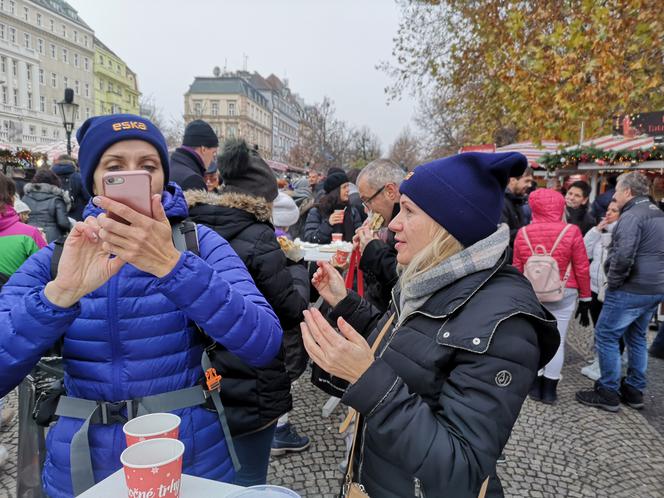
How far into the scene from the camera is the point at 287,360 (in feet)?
10.6

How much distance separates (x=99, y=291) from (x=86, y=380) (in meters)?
0.30

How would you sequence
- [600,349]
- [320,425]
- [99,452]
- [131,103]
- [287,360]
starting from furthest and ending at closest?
[131,103], [600,349], [320,425], [287,360], [99,452]

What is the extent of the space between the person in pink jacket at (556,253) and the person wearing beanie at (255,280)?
2810 millimetres

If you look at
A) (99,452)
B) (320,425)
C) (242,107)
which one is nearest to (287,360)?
(320,425)

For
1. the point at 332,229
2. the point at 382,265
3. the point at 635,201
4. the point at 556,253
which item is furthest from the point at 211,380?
the point at 635,201

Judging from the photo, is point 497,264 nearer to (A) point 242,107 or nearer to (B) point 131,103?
(A) point 242,107

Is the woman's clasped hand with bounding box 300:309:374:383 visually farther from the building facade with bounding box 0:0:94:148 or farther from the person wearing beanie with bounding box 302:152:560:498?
the building facade with bounding box 0:0:94:148

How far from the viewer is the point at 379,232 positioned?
3508 millimetres

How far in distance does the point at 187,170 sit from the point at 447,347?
11.1 feet

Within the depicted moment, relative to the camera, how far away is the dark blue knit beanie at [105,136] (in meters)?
1.57

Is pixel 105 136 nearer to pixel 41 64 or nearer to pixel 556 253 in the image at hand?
pixel 556 253

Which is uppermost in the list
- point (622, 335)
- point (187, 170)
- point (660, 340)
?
point (187, 170)

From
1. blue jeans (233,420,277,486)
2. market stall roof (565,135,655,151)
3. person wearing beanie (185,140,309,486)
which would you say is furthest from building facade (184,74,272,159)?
blue jeans (233,420,277,486)

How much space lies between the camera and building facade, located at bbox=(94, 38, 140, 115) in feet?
207
